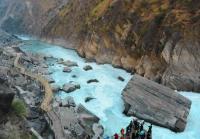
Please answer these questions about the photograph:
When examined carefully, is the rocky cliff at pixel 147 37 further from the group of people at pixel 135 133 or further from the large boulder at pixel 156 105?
the group of people at pixel 135 133

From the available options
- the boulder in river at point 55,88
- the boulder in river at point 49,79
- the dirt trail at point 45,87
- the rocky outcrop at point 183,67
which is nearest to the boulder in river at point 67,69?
the boulder in river at point 49,79

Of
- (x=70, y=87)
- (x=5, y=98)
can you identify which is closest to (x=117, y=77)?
(x=70, y=87)

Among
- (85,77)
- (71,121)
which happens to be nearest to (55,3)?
(85,77)

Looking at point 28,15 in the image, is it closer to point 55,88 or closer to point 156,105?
point 55,88

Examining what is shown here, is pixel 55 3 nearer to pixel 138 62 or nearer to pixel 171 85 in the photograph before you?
pixel 138 62

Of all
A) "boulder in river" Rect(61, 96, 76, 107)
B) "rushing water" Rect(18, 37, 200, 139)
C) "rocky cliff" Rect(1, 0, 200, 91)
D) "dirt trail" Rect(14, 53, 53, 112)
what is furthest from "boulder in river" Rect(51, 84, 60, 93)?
"rocky cliff" Rect(1, 0, 200, 91)

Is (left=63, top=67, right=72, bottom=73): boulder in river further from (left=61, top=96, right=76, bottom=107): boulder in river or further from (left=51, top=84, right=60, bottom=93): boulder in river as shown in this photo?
(left=61, top=96, right=76, bottom=107): boulder in river
